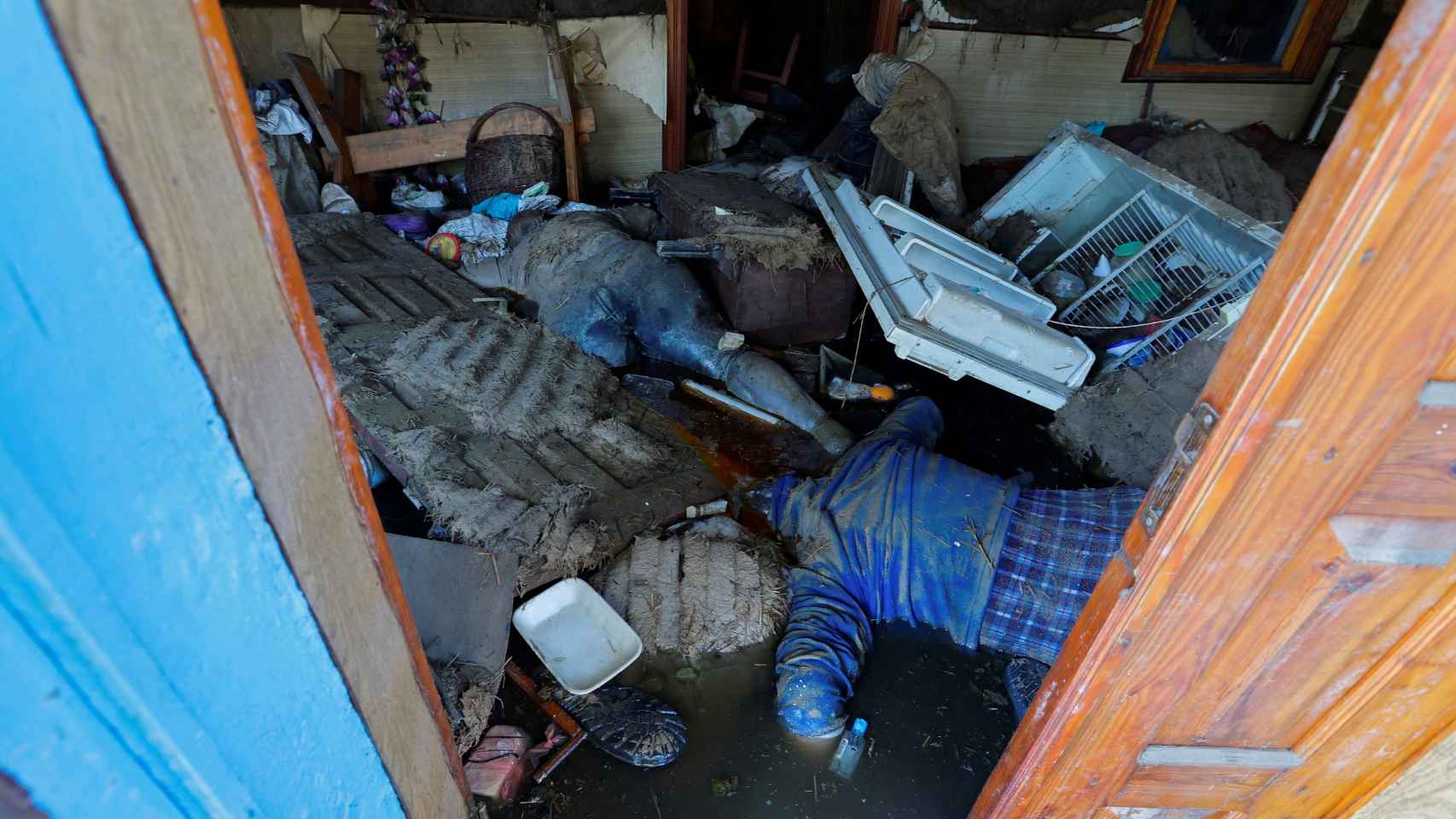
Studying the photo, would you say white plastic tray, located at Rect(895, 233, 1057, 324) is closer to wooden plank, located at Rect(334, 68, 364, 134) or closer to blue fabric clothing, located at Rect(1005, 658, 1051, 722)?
blue fabric clothing, located at Rect(1005, 658, 1051, 722)

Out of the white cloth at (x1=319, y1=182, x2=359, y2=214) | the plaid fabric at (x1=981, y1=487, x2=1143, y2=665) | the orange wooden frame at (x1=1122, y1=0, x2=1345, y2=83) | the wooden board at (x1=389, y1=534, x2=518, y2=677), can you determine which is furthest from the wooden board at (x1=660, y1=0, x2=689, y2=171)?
the plaid fabric at (x1=981, y1=487, x2=1143, y2=665)

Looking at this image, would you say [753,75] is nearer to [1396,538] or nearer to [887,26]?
[887,26]

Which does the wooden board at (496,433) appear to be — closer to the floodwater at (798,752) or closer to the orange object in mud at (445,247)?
the orange object in mud at (445,247)

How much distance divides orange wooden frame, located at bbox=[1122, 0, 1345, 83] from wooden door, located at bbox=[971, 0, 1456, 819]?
5.18 metres

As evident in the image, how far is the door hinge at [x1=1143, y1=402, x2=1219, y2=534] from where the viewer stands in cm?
94

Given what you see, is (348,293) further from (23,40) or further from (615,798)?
(23,40)

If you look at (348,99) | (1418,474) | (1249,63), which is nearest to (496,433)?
(1418,474)

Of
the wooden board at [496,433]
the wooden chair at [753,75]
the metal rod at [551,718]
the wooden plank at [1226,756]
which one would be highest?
the wooden chair at [753,75]

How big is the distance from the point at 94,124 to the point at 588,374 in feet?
9.29

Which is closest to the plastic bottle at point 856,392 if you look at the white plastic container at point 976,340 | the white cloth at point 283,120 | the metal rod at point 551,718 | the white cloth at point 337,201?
the white plastic container at point 976,340

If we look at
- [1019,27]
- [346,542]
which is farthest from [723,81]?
[346,542]

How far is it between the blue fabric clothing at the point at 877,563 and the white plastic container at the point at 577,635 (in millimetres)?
512

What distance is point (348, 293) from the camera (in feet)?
12.3

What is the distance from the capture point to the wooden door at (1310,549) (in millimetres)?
749
